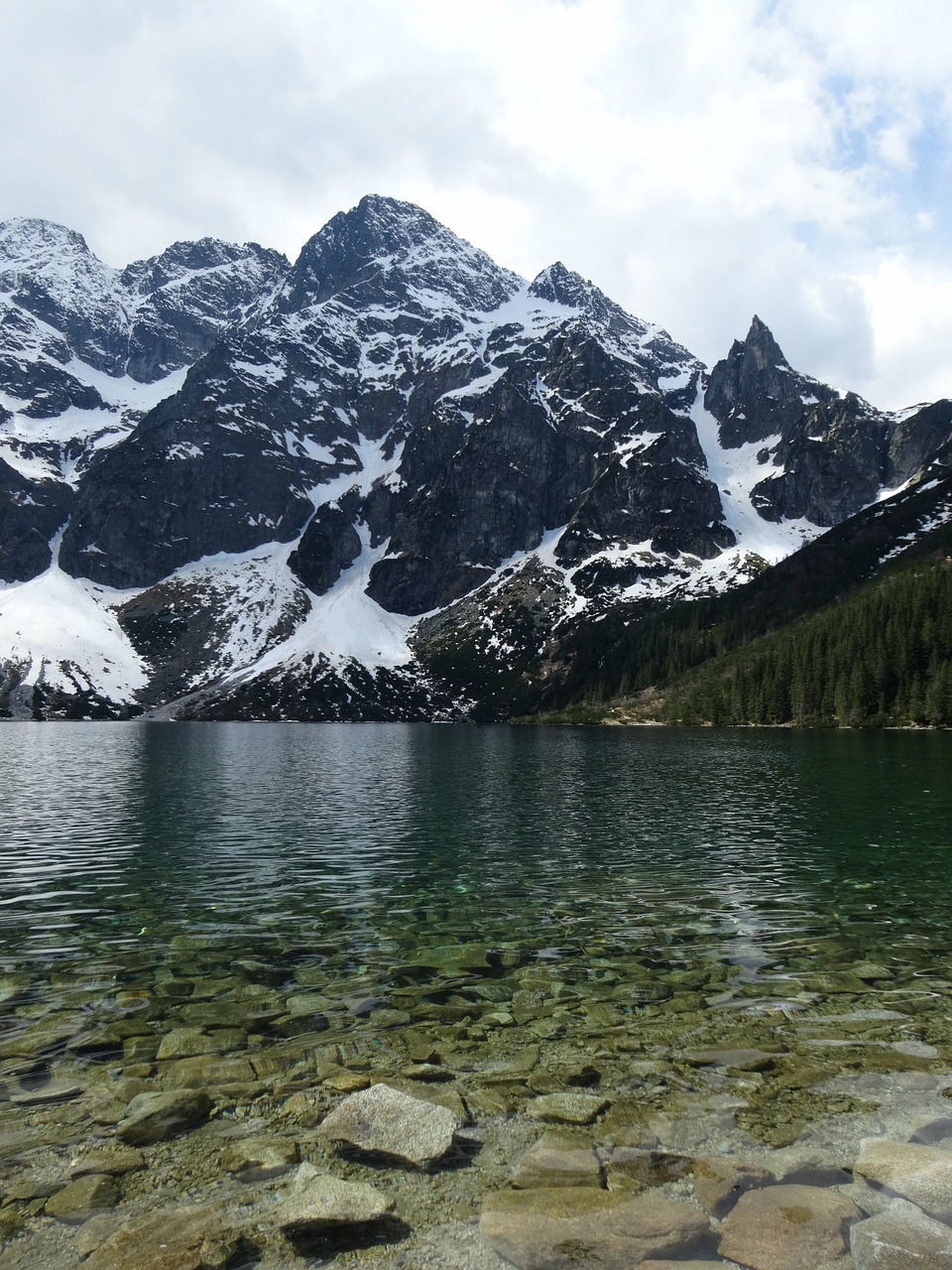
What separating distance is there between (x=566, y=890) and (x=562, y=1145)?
57.0ft

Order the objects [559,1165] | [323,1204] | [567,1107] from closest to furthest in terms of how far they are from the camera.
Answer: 1. [323,1204]
2. [559,1165]
3. [567,1107]

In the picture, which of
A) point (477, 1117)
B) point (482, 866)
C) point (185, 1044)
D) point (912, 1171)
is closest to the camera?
point (912, 1171)

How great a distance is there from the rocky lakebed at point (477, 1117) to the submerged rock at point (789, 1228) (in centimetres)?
3

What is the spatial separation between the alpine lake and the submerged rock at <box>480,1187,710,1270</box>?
4cm

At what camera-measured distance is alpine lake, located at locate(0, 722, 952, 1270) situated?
877 centimetres

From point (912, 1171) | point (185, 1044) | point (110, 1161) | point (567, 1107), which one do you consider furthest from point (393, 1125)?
point (912, 1171)

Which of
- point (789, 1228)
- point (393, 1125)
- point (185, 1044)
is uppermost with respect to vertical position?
point (789, 1228)

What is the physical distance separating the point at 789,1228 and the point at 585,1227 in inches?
92.0

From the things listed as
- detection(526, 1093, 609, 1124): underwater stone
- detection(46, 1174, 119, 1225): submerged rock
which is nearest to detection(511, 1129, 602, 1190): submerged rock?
detection(526, 1093, 609, 1124): underwater stone

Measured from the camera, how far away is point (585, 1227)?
842 cm

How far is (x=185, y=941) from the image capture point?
21.3 metres

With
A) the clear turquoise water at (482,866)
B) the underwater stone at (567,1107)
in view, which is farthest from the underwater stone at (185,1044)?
the underwater stone at (567,1107)

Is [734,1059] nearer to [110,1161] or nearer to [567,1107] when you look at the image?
[567,1107]

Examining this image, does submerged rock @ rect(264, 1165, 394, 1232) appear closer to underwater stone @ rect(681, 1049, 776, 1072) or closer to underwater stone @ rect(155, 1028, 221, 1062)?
underwater stone @ rect(155, 1028, 221, 1062)
